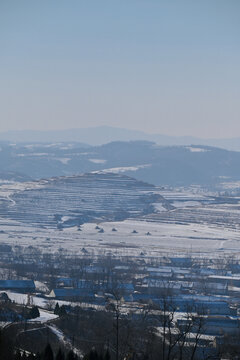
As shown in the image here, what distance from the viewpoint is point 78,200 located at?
68812mm

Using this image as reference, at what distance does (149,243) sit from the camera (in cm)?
5147

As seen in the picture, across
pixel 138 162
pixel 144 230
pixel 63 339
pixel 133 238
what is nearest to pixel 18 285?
pixel 63 339

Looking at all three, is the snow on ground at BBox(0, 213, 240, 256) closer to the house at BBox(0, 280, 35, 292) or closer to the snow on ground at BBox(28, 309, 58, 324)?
the house at BBox(0, 280, 35, 292)

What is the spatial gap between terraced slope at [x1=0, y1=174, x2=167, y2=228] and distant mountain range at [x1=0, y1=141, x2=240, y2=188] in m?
28.4

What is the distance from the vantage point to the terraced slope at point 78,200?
206ft

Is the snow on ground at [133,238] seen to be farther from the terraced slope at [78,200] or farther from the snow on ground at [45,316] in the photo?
the snow on ground at [45,316]

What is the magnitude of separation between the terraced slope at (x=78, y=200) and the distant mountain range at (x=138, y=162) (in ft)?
93.0

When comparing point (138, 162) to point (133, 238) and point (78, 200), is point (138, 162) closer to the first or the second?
point (78, 200)

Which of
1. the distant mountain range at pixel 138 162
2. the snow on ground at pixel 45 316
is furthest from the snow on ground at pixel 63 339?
the distant mountain range at pixel 138 162

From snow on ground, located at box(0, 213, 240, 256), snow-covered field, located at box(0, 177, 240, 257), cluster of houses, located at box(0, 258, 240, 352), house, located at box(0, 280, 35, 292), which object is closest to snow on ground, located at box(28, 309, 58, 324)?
cluster of houses, located at box(0, 258, 240, 352)

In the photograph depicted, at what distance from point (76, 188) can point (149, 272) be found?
108ft

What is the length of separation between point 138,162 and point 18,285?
8252 centimetres

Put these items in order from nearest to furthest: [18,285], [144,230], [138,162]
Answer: [18,285] < [144,230] < [138,162]

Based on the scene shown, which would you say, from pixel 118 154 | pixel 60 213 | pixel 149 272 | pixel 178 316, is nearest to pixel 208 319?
pixel 178 316
